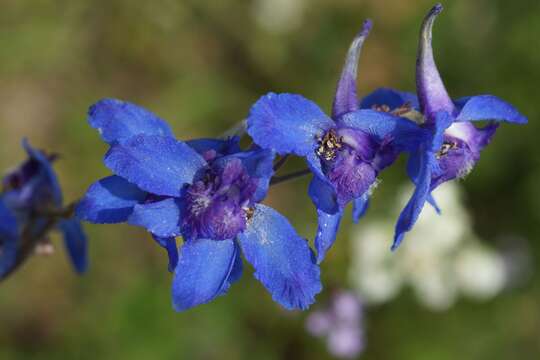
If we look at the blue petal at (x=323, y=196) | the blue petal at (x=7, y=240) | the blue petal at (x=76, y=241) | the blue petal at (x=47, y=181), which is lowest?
the blue petal at (x=76, y=241)

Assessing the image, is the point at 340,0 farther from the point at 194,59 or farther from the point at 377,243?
the point at 377,243

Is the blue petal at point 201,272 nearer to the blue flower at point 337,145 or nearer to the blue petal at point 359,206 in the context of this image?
the blue flower at point 337,145

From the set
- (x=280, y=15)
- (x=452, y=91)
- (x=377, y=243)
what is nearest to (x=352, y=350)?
(x=377, y=243)

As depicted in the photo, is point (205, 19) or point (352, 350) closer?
point (352, 350)

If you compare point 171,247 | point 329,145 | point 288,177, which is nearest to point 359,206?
Answer: point 288,177

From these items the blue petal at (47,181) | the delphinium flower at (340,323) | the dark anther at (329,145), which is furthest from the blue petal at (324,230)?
the delphinium flower at (340,323)
